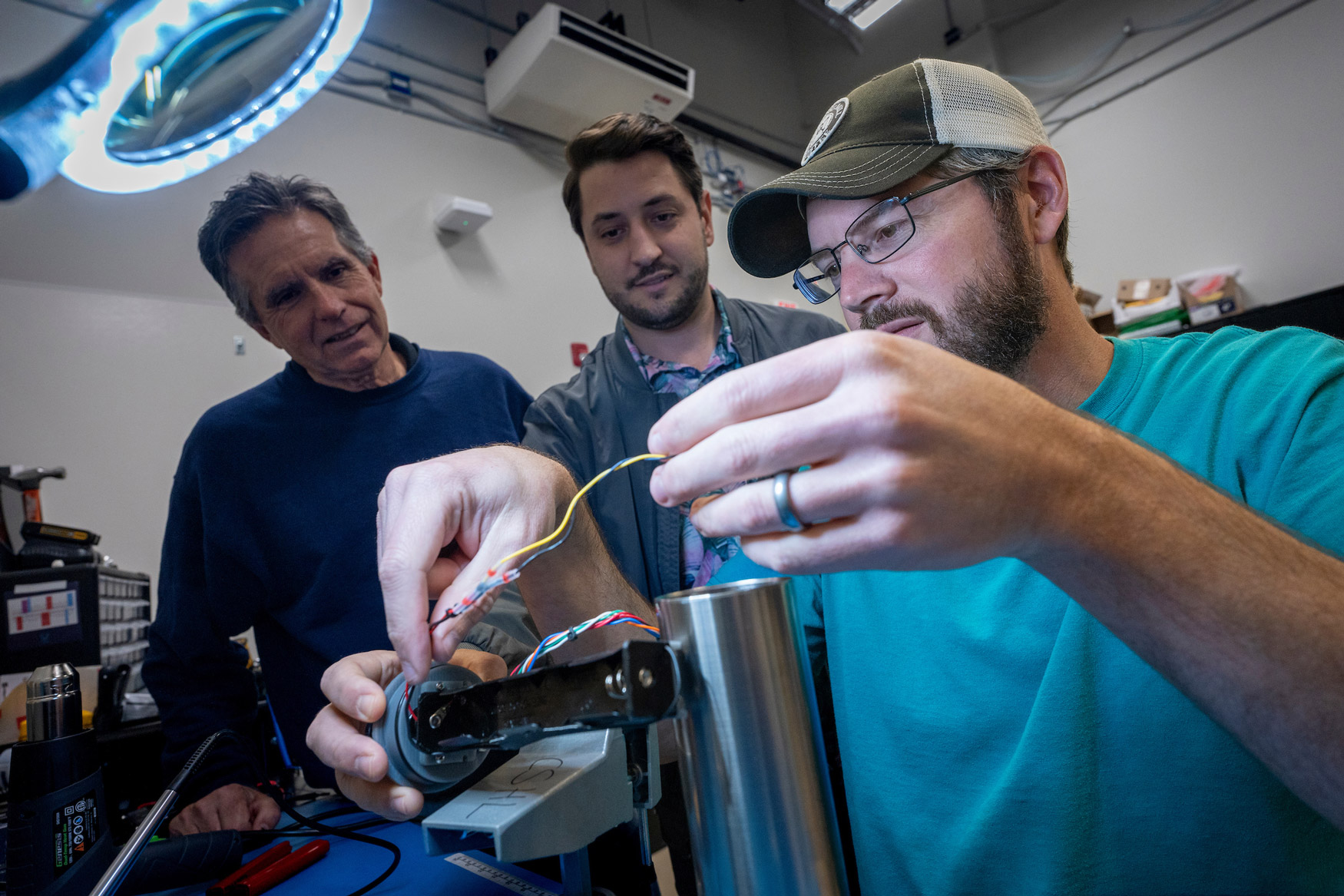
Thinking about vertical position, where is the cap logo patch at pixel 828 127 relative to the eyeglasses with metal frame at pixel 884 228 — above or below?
above

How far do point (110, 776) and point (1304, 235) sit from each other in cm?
471

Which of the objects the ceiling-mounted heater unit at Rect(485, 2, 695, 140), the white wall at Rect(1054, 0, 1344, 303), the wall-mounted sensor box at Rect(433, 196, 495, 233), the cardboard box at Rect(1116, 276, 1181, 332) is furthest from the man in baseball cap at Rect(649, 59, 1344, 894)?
the white wall at Rect(1054, 0, 1344, 303)

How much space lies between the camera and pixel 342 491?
1.46m

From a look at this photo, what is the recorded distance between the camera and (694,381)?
168 cm

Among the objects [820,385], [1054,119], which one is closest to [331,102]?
[820,385]

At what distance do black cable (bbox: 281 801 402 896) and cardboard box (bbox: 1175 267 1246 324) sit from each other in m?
3.84

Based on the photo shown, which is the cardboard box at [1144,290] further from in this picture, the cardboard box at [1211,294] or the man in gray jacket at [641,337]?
the man in gray jacket at [641,337]

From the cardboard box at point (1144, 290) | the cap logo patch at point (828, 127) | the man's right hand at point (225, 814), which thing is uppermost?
the cardboard box at point (1144, 290)

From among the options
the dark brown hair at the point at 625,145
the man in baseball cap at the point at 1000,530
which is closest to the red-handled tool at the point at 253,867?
the man in baseball cap at the point at 1000,530

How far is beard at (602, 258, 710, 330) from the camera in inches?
65.3

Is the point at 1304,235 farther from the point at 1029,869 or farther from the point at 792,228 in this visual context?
the point at 1029,869

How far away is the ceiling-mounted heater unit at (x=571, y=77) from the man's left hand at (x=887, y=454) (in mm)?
2913

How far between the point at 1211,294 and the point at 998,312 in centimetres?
331

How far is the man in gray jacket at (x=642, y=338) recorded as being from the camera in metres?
1.52
